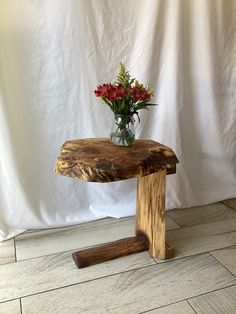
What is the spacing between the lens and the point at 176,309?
1159 millimetres

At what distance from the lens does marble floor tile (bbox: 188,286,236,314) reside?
1152 millimetres

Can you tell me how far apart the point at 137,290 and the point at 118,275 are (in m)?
0.13

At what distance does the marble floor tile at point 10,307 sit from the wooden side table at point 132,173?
32cm

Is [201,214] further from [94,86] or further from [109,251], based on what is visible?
[94,86]

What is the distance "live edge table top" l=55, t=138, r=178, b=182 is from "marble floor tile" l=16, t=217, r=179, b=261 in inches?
22.8

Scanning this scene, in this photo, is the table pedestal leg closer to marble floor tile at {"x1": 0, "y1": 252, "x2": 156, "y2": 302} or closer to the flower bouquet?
marble floor tile at {"x1": 0, "y1": 252, "x2": 156, "y2": 302}

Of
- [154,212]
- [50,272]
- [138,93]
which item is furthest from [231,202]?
[50,272]

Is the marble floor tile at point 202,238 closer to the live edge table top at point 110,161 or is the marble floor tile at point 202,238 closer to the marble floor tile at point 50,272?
the marble floor tile at point 50,272

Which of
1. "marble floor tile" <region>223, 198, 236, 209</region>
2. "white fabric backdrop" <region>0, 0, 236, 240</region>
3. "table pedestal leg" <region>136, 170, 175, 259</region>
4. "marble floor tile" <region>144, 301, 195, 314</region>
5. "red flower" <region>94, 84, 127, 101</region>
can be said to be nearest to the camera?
"marble floor tile" <region>144, 301, 195, 314</region>

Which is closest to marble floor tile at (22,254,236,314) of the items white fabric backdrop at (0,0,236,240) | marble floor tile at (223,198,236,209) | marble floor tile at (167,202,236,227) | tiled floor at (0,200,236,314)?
tiled floor at (0,200,236,314)

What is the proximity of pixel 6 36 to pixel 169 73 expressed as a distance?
934 millimetres

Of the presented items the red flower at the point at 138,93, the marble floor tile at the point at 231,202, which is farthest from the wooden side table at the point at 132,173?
the marble floor tile at the point at 231,202

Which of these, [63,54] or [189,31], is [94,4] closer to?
[63,54]

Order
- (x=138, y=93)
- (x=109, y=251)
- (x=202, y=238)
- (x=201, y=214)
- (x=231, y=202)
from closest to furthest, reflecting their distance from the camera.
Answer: (x=138, y=93) → (x=109, y=251) → (x=202, y=238) → (x=201, y=214) → (x=231, y=202)
